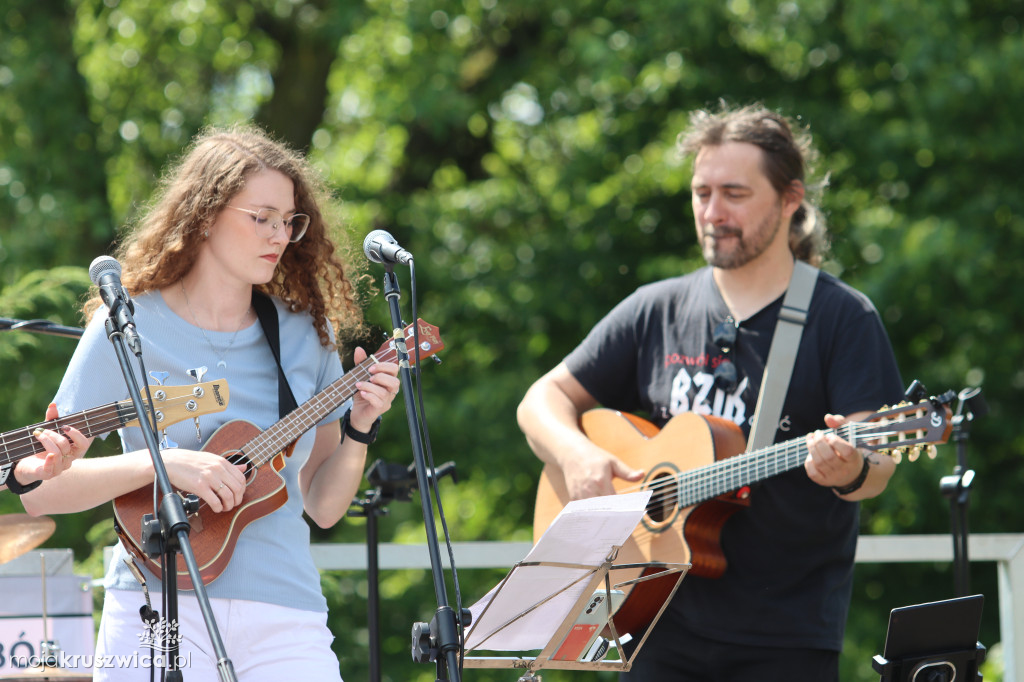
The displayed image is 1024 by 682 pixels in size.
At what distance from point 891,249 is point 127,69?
6.34 meters

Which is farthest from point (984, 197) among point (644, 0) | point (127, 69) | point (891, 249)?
point (127, 69)

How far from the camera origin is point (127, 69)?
30.3 ft

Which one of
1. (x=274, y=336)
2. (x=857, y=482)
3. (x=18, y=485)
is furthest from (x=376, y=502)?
(x=857, y=482)

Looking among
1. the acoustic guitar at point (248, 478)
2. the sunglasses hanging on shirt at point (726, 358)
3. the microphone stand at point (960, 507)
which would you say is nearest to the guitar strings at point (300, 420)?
the acoustic guitar at point (248, 478)

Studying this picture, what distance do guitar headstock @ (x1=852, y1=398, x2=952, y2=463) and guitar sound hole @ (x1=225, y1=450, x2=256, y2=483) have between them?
1706mm

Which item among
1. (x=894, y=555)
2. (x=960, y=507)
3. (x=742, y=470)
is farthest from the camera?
(x=894, y=555)

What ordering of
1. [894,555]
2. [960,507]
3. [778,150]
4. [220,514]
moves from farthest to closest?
[894,555], [960,507], [778,150], [220,514]

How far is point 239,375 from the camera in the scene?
2854 mm

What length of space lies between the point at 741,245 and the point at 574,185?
4450 millimetres

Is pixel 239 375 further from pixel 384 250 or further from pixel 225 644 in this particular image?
pixel 225 644

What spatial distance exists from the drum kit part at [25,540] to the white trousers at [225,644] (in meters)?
1.06

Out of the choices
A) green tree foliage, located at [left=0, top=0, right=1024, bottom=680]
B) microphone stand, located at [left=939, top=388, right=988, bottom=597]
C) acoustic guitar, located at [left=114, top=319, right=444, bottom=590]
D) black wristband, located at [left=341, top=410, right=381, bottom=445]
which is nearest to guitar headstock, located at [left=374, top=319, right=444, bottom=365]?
acoustic guitar, located at [left=114, top=319, right=444, bottom=590]

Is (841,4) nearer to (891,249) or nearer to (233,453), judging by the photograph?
(891,249)

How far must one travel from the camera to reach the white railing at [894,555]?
14.6ft
